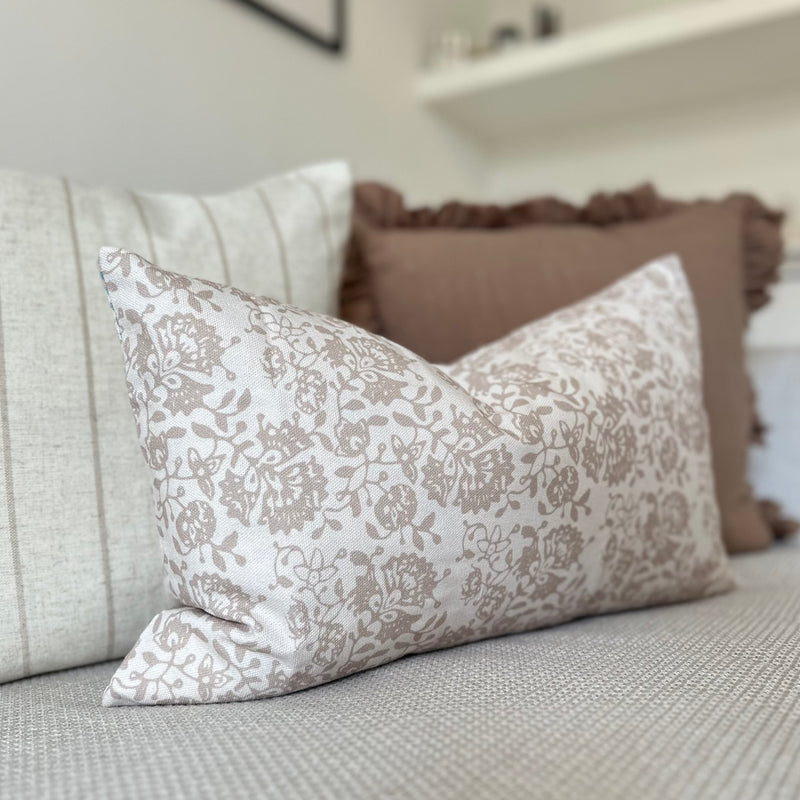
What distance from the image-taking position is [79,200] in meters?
0.73

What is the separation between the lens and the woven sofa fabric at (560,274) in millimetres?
984

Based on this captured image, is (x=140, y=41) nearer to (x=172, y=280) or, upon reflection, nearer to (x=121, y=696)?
(x=172, y=280)

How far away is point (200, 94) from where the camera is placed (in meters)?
1.23

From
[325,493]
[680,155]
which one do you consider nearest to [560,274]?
[325,493]

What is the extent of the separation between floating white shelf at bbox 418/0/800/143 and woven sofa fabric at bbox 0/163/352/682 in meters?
1.12

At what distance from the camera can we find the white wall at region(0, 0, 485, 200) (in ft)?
3.27

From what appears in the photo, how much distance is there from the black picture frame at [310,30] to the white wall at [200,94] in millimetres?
14

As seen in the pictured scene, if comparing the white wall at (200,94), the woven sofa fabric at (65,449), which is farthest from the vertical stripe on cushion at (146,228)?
the white wall at (200,94)

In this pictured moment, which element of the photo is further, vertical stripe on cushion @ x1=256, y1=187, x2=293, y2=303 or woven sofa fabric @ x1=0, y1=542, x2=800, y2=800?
vertical stripe on cushion @ x1=256, y1=187, x2=293, y2=303

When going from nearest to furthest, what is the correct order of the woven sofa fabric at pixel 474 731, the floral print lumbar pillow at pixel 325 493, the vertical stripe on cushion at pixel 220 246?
1. the woven sofa fabric at pixel 474 731
2. the floral print lumbar pillow at pixel 325 493
3. the vertical stripe on cushion at pixel 220 246

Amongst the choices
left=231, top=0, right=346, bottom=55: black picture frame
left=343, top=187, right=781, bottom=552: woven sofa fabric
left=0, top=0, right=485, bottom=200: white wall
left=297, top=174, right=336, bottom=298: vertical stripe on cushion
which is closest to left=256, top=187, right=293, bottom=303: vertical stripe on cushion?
left=297, top=174, right=336, bottom=298: vertical stripe on cushion

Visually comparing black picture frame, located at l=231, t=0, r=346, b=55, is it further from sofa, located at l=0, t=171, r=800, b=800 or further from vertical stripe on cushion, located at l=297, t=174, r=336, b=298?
sofa, located at l=0, t=171, r=800, b=800

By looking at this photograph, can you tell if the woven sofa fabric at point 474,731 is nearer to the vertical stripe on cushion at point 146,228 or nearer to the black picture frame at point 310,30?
the vertical stripe on cushion at point 146,228

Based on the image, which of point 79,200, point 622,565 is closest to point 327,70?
point 79,200
